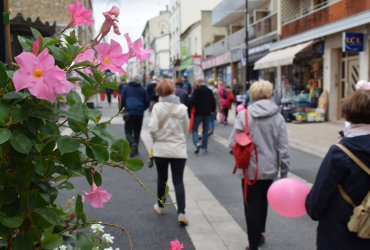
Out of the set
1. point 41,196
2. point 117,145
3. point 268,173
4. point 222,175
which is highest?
point 117,145

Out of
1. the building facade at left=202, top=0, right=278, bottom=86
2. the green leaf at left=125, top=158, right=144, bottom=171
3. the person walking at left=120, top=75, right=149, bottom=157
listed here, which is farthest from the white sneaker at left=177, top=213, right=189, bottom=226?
the building facade at left=202, top=0, right=278, bottom=86

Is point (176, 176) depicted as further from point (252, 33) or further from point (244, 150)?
point (252, 33)

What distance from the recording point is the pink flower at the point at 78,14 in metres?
1.63

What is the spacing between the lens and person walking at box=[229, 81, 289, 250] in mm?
4457

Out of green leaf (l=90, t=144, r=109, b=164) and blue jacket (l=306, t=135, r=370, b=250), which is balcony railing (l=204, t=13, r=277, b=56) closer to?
blue jacket (l=306, t=135, r=370, b=250)

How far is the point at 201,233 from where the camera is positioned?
5.27 m

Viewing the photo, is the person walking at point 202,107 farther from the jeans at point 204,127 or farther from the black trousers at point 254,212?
the black trousers at point 254,212

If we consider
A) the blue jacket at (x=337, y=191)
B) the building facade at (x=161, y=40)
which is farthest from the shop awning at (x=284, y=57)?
the building facade at (x=161, y=40)

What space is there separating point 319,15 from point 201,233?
57.1 ft

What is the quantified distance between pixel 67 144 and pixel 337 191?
1.76m

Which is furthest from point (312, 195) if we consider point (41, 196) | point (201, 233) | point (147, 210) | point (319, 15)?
point (319, 15)

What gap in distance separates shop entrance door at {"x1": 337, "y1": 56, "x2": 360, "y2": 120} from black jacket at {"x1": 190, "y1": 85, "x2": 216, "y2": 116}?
927 cm

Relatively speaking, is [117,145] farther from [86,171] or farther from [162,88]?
[162,88]

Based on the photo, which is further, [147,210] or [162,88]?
[147,210]
